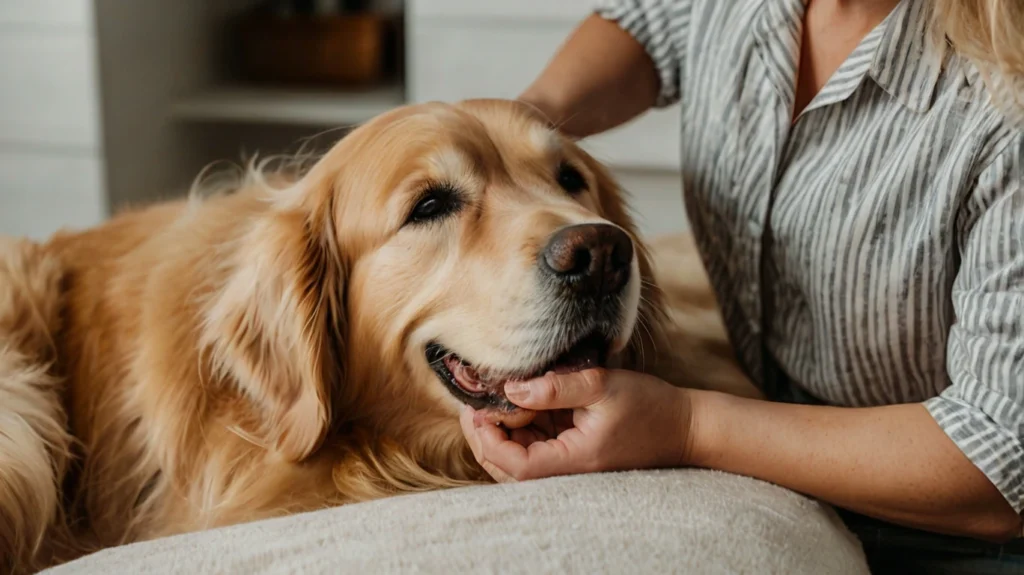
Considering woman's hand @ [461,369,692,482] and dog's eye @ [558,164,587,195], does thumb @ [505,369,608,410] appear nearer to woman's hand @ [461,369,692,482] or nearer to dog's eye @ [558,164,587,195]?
woman's hand @ [461,369,692,482]

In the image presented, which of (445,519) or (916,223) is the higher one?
(916,223)

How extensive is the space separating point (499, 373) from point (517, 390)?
5 centimetres

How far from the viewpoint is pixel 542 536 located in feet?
3.15

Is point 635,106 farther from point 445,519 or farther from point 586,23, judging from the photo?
point 445,519

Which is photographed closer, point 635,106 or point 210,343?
point 210,343

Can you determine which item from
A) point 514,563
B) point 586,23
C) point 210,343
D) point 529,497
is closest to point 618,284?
point 529,497

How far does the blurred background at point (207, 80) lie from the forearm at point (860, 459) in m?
1.79

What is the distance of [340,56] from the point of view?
11.0 ft

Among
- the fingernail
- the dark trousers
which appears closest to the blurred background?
the dark trousers

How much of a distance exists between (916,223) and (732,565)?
0.51 meters

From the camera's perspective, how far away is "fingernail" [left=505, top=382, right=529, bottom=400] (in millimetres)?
1128

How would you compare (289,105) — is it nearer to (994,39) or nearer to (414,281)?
(414,281)

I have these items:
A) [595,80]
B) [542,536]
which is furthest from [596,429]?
[595,80]

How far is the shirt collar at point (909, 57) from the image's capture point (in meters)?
1.20
